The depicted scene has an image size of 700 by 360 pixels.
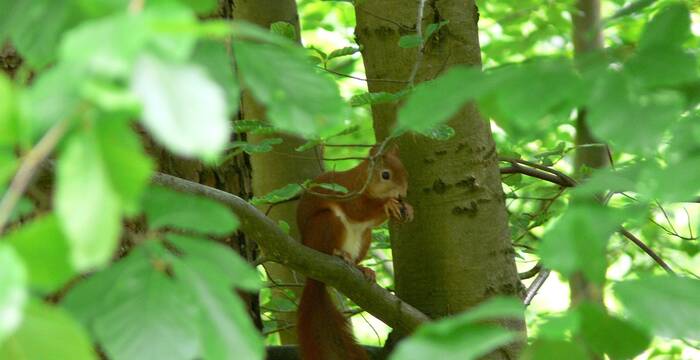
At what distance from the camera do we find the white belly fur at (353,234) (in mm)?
2681

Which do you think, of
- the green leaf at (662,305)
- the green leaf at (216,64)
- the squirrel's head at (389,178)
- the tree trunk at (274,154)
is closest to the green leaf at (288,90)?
the green leaf at (216,64)

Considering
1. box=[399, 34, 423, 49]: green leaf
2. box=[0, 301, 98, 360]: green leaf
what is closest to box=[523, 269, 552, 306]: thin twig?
box=[399, 34, 423, 49]: green leaf

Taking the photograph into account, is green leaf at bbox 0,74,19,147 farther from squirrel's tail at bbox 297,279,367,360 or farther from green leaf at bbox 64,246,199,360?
squirrel's tail at bbox 297,279,367,360

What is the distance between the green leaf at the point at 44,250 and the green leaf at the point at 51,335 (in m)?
0.02

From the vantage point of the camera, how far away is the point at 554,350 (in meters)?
0.60

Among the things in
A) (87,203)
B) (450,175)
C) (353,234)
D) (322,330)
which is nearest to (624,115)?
(87,203)

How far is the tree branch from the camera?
59.9 inches

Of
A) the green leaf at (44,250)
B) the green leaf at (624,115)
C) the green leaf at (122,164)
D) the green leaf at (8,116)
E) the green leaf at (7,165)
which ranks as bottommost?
the green leaf at (44,250)

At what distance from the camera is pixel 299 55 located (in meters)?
0.64

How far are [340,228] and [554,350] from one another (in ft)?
6.52

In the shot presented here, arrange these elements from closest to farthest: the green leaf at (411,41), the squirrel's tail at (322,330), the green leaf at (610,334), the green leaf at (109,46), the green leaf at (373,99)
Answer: the green leaf at (109,46) → the green leaf at (610,334) → the green leaf at (373,99) → the green leaf at (411,41) → the squirrel's tail at (322,330)

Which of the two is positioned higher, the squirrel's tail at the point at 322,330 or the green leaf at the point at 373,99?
the green leaf at the point at 373,99

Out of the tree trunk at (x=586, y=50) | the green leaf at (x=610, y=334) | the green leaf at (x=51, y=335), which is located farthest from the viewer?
the tree trunk at (x=586, y=50)

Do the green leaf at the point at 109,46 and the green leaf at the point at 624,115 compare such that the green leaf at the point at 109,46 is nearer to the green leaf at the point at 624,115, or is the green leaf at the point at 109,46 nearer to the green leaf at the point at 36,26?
the green leaf at the point at 36,26
